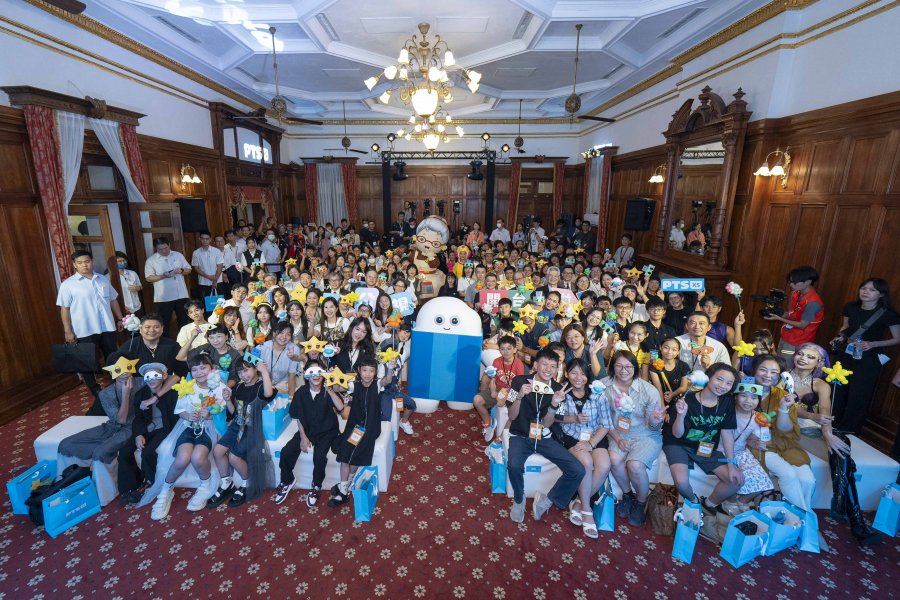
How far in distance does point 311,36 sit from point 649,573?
7577 millimetres

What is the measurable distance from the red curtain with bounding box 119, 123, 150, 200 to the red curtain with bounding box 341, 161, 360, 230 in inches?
285

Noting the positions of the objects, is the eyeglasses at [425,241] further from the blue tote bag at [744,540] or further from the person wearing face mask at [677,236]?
the blue tote bag at [744,540]

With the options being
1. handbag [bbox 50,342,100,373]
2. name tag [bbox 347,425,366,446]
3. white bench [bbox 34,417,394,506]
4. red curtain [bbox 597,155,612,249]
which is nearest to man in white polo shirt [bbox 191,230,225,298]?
handbag [bbox 50,342,100,373]

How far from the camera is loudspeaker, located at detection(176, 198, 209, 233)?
23.2ft

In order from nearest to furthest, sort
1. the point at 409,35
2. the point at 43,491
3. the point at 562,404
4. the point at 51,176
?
1. the point at 43,491
2. the point at 562,404
3. the point at 51,176
4. the point at 409,35

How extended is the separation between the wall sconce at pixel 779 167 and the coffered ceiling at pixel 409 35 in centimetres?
186

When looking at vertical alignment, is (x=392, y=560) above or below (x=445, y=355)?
below

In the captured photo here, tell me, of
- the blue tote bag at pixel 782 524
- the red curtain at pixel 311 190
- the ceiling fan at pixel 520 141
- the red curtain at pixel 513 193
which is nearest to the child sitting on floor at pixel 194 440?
the blue tote bag at pixel 782 524

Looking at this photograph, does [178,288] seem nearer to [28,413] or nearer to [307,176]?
[28,413]

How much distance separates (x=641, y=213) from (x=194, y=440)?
26.5 feet

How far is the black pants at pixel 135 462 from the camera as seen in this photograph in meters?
3.34

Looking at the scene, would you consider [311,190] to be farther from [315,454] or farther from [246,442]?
[315,454]

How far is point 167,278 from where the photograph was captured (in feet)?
19.8

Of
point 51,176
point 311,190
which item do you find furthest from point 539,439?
point 311,190
